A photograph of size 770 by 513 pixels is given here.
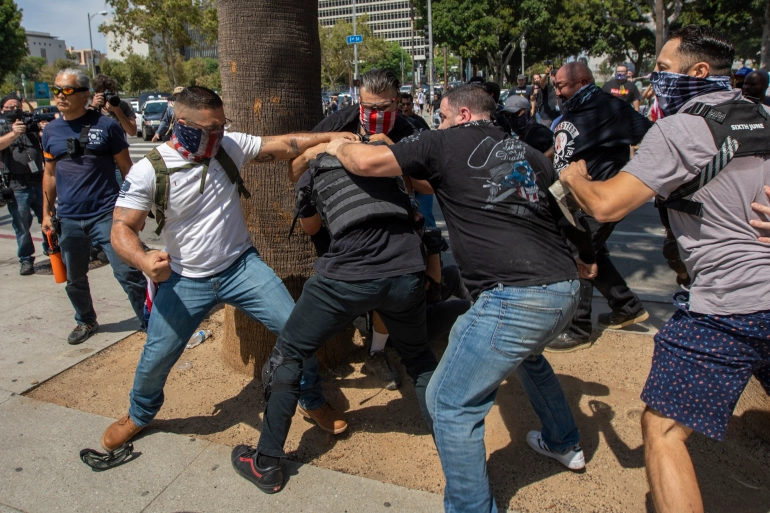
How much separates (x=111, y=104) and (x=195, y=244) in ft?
11.9

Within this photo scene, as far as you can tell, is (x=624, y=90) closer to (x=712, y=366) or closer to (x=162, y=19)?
(x=712, y=366)

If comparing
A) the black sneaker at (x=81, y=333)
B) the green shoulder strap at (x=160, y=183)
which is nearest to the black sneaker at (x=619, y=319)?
the green shoulder strap at (x=160, y=183)

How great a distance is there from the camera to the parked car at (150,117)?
23.1 m

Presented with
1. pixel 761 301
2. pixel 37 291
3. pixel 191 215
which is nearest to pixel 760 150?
pixel 761 301

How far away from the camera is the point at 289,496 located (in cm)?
279

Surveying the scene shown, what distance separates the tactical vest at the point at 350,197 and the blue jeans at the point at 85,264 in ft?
7.19

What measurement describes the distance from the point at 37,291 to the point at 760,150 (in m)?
6.18

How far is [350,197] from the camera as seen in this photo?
2.67 m

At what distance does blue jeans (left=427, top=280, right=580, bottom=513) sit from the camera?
231 centimetres

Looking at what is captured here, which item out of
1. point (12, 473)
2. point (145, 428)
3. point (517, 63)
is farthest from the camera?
point (517, 63)

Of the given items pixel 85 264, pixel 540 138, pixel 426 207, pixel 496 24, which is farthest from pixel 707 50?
pixel 496 24

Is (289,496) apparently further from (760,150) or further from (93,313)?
(93,313)

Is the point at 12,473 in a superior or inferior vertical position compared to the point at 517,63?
inferior

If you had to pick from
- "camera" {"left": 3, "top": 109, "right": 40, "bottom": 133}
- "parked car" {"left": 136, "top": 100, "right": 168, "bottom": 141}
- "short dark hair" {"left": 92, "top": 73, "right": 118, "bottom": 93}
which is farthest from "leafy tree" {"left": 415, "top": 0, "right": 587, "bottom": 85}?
"camera" {"left": 3, "top": 109, "right": 40, "bottom": 133}
